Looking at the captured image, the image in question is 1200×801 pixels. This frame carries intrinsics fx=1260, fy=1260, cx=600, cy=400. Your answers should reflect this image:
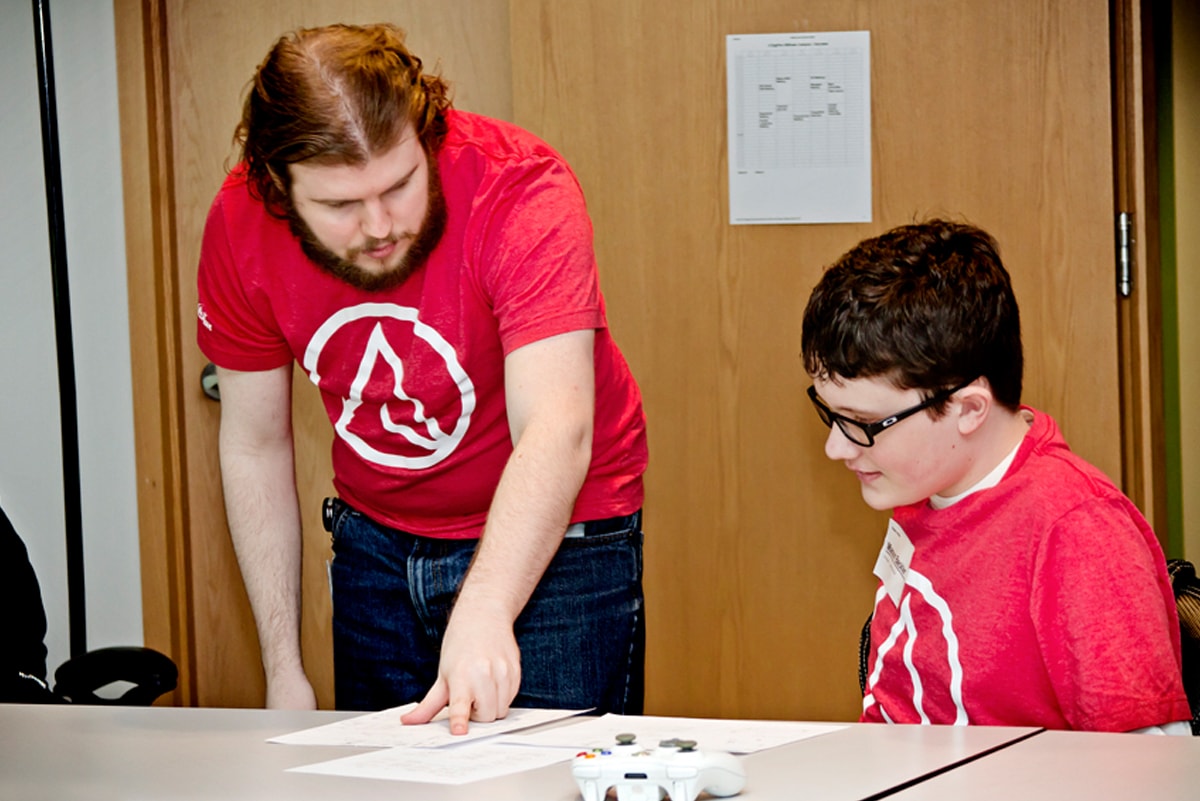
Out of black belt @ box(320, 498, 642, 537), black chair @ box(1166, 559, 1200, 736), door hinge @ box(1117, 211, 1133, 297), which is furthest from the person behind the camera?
door hinge @ box(1117, 211, 1133, 297)

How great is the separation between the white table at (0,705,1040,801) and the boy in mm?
193

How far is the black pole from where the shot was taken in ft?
6.93

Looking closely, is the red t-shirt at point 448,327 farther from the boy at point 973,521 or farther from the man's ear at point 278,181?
the boy at point 973,521

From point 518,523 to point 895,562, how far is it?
0.44 metres

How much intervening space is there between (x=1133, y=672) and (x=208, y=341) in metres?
1.14

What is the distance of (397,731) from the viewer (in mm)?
1089

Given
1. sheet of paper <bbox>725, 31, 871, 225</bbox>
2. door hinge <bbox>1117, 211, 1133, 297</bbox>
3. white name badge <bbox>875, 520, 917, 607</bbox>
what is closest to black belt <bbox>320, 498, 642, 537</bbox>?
white name badge <bbox>875, 520, 917, 607</bbox>

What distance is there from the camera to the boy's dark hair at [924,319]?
132cm

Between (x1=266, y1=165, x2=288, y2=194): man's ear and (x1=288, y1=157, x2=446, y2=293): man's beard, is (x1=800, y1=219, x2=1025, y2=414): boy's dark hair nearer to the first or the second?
(x1=288, y1=157, x2=446, y2=293): man's beard

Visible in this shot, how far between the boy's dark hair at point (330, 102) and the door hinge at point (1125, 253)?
4.75ft

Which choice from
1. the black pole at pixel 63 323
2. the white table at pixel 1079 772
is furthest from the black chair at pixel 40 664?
the white table at pixel 1079 772

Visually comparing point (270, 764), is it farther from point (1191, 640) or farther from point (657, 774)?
point (1191, 640)

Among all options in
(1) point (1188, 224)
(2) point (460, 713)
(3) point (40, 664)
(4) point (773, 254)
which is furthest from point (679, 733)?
(1) point (1188, 224)

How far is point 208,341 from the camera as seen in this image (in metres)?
1.61
